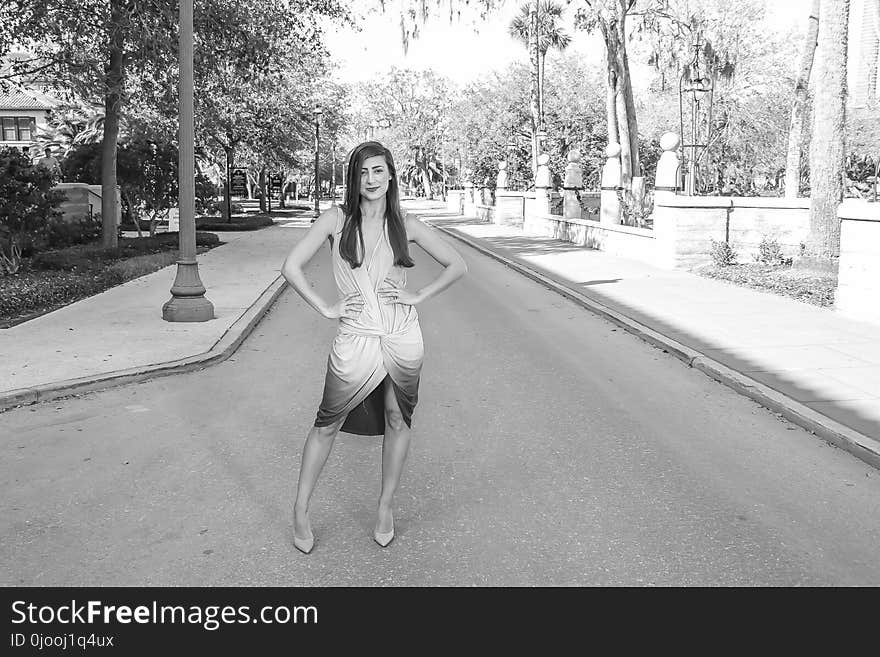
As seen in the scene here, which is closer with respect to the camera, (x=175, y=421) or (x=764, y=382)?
(x=175, y=421)

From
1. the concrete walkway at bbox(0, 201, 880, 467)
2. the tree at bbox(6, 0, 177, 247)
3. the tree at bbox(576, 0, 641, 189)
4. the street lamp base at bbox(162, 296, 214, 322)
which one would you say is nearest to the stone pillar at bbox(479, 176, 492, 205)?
the tree at bbox(576, 0, 641, 189)

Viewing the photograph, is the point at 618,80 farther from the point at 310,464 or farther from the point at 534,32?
the point at 310,464

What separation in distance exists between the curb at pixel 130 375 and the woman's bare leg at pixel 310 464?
4099 mm

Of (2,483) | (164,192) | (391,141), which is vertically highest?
(391,141)

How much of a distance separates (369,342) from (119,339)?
7.07m

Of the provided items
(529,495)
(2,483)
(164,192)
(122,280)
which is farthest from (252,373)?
(164,192)

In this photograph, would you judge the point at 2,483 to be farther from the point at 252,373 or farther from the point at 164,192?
the point at 164,192

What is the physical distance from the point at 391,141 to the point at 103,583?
316 ft

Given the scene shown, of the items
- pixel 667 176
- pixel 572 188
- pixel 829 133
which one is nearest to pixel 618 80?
pixel 572 188

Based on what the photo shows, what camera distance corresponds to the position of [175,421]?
725 centimetres

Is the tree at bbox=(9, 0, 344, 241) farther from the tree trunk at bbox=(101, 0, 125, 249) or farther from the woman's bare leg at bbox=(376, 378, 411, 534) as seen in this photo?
the woman's bare leg at bbox=(376, 378, 411, 534)

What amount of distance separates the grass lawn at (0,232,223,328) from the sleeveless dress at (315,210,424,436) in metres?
8.63

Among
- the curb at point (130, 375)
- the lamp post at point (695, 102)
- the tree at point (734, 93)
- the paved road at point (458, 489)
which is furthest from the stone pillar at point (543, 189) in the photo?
the paved road at point (458, 489)

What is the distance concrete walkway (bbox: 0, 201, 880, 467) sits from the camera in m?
7.89
